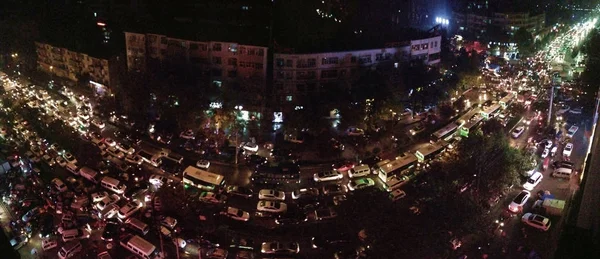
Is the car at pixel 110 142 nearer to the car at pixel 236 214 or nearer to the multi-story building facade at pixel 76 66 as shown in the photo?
the multi-story building facade at pixel 76 66

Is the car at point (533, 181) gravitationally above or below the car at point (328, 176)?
above

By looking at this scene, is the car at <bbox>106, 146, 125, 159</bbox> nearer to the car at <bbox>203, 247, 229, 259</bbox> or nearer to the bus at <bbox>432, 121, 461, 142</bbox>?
the car at <bbox>203, 247, 229, 259</bbox>

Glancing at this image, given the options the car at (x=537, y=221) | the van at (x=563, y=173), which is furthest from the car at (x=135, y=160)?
the van at (x=563, y=173)

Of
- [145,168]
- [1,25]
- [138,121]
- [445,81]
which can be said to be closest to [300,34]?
[445,81]

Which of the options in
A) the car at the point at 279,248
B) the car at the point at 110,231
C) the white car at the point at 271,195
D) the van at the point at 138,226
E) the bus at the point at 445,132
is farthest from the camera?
the bus at the point at 445,132

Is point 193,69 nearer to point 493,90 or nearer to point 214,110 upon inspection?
point 214,110

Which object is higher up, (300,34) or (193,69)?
(300,34)

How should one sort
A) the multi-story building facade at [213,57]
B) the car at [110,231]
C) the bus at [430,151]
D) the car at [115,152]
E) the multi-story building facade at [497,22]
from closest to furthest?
1. the car at [110,231]
2. the bus at [430,151]
3. the car at [115,152]
4. the multi-story building facade at [213,57]
5. the multi-story building facade at [497,22]
